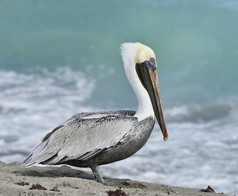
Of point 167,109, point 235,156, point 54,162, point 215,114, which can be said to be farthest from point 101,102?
point 54,162

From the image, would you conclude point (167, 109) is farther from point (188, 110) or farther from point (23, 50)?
point (23, 50)

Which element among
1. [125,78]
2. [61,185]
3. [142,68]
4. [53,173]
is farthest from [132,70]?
[125,78]

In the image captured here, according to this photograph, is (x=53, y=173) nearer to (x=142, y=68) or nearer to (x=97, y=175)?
(x=97, y=175)

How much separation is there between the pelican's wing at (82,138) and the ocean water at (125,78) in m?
2.88

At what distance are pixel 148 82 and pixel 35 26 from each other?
14551mm

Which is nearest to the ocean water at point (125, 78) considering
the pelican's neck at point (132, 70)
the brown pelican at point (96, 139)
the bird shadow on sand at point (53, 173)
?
the bird shadow on sand at point (53, 173)

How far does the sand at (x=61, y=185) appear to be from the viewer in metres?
4.83

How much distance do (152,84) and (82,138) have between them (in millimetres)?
1125

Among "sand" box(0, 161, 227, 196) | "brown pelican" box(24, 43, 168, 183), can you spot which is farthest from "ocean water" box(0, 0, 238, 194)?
"brown pelican" box(24, 43, 168, 183)

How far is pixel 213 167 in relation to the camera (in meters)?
9.02

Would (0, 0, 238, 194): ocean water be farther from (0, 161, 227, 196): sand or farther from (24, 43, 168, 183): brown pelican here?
(24, 43, 168, 183): brown pelican

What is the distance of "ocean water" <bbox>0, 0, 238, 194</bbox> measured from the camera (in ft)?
30.6

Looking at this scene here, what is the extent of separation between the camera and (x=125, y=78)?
15.5 meters

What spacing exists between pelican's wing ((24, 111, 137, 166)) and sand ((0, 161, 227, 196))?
0.24m
